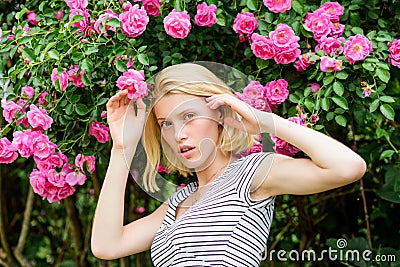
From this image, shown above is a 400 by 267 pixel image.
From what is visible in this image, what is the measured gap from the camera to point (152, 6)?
88.5 inches

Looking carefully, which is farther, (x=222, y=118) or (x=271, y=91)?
(x=271, y=91)

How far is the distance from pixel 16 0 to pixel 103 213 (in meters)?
1.11

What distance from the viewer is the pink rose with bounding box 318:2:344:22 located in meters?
2.20

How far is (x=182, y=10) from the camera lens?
215cm

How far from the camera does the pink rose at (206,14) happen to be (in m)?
2.19

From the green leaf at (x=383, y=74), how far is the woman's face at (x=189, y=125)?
53cm

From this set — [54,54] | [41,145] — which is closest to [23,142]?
[41,145]

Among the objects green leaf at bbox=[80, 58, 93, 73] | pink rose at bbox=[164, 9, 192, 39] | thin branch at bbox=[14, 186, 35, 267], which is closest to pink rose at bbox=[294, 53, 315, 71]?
pink rose at bbox=[164, 9, 192, 39]

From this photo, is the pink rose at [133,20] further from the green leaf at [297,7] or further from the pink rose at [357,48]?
the pink rose at [357,48]

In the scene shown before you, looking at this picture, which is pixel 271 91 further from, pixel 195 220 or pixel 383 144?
pixel 383 144

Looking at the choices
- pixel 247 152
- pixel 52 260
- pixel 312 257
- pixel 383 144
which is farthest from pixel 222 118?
pixel 52 260

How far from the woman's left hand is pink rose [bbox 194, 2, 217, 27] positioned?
44 cm

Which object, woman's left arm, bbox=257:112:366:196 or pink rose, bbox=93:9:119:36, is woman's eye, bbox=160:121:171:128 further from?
pink rose, bbox=93:9:119:36

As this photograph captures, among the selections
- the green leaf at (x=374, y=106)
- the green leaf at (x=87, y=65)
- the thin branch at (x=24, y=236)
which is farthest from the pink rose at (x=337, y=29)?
the thin branch at (x=24, y=236)
